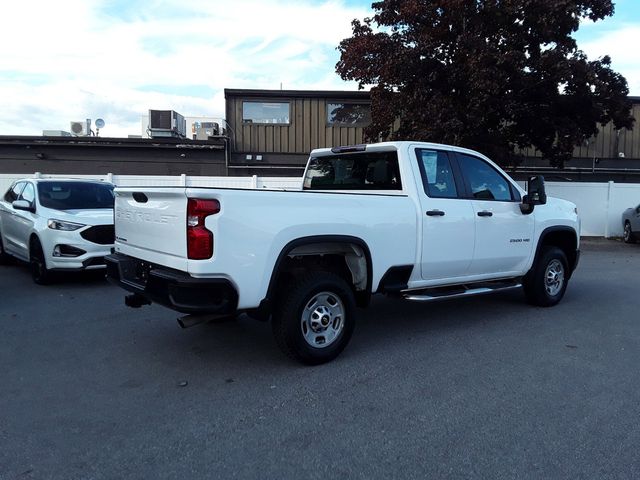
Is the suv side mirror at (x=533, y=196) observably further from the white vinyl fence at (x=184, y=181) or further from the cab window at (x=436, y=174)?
the white vinyl fence at (x=184, y=181)

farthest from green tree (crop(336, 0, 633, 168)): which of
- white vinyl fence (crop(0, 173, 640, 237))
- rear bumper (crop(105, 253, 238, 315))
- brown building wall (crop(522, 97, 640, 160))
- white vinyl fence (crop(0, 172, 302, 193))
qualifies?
rear bumper (crop(105, 253, 238, 315))

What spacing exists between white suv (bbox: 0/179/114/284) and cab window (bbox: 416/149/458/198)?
4.93m

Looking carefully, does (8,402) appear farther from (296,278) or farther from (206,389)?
(296,278)

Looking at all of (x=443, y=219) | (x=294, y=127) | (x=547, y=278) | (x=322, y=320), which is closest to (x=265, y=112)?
(x=294, y=127)

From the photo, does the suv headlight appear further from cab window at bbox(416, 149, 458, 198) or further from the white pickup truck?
cab window at bbox(416, 149, 458, 198)

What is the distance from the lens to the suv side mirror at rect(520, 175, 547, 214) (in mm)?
6129

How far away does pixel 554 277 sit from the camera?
22.5ft

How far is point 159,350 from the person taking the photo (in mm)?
4941

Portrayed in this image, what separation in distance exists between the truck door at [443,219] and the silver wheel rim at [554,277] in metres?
1.71

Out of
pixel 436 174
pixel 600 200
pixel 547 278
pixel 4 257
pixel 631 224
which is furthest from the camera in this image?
pixel 600 200

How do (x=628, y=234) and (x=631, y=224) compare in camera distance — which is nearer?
(x=631, y=224)

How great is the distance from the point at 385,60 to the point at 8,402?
11.5m

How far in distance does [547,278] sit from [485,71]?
264 inches

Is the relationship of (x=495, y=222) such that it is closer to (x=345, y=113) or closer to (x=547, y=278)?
(x=547, y=278)
